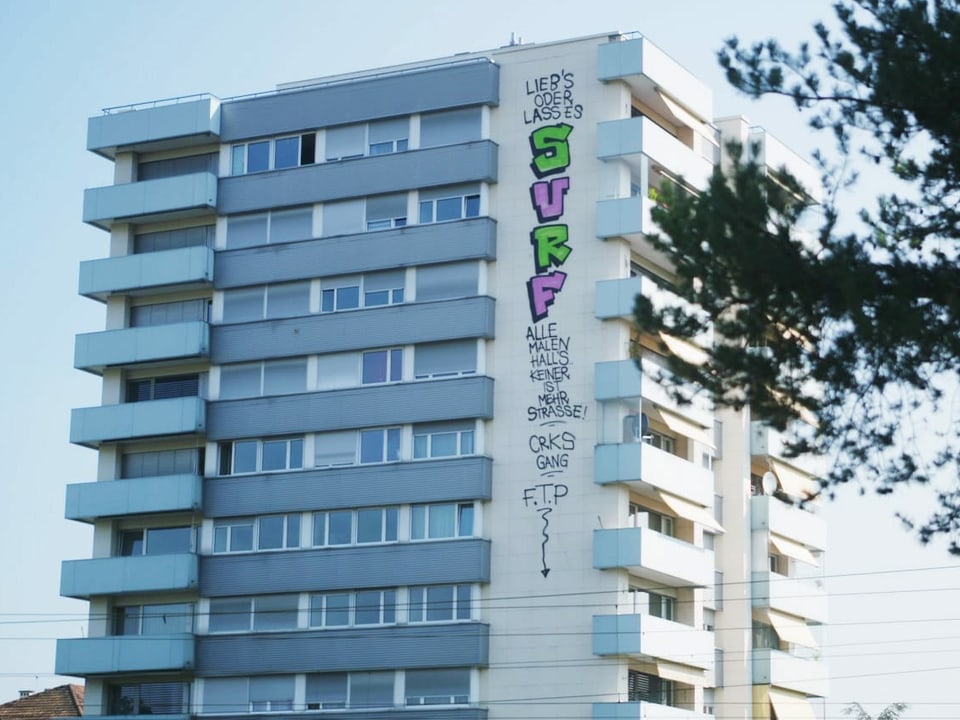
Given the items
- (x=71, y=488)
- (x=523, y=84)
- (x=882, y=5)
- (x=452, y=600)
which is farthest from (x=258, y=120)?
(x=882, y=5)

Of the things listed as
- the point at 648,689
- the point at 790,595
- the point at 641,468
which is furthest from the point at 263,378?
the point at 790,595

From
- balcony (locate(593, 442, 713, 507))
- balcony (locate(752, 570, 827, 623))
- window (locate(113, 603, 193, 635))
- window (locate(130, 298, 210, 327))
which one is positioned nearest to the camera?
balcony (locate(593, 442, 713, 507))

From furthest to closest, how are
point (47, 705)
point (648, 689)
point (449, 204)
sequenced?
1. point (47, 705)
2. point (449, 204)
3. point (648, 689)

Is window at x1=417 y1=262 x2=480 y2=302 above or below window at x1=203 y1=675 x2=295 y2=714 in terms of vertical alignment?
above

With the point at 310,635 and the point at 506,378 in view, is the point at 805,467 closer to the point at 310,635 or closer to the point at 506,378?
the point at 506,378

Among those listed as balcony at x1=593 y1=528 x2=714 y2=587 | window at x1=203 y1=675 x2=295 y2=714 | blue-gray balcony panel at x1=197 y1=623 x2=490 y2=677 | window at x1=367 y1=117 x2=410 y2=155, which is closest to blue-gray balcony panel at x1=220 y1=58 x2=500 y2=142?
window at x1=367 y1=117 x2=410 y2=155

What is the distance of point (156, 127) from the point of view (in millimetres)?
67000

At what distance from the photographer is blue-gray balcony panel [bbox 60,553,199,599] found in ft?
205

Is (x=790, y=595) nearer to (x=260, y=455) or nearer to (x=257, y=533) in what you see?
(x=257, y=533)

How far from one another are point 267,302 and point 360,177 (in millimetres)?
5037

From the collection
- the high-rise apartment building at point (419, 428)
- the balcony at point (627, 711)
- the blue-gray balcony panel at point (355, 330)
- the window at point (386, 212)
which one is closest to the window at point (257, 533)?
the high-rise apartment building at point (419, 428)

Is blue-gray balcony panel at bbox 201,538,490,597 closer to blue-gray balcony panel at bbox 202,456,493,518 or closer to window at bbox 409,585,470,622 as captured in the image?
window at bbox 409,585,470,622

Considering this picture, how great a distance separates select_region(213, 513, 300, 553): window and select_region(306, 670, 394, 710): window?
14.1ft

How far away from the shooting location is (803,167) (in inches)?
2825
